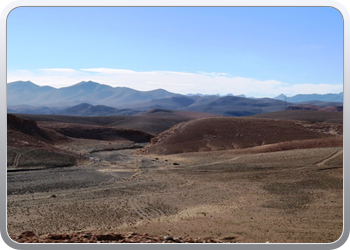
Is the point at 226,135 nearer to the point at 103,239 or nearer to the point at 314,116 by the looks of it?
the point at 103,239

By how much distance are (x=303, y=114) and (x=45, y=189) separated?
245 ft

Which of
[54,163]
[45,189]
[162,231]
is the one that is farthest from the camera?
[54,163]

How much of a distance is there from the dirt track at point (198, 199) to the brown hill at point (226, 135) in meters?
11.6

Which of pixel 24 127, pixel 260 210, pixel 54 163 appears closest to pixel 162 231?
pixel 260 210

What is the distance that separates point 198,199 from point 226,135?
27.4m

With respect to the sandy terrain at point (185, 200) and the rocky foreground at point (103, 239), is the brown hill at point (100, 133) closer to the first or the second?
the sandy terrain at point (185, 200)

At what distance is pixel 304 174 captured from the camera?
2131cm

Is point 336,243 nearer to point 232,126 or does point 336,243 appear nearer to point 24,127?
point 232,126

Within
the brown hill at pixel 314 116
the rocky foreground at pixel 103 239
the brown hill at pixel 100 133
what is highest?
the brown hill at pixel 314 116

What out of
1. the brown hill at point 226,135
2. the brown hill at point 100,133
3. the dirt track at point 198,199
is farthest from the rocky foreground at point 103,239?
the brown hill at point 100,133

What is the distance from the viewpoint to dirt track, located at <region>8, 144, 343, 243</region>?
11102 millimetres

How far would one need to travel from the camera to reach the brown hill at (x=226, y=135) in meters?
41.2

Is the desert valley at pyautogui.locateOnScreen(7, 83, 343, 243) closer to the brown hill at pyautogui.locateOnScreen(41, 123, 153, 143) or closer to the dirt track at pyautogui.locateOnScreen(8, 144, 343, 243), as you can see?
the dirt track at pyautogui.locateOnScreen(8, 144, 343, 243)
